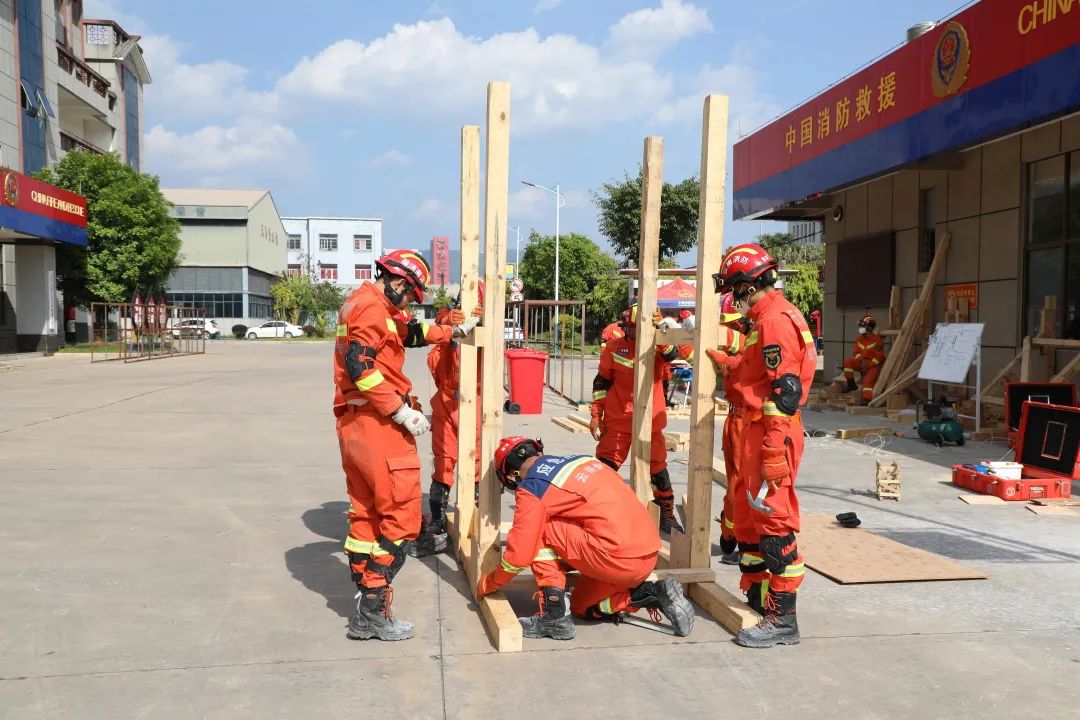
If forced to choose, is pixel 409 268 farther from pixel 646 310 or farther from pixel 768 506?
pixel 768 506

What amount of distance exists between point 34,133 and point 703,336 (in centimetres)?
3798

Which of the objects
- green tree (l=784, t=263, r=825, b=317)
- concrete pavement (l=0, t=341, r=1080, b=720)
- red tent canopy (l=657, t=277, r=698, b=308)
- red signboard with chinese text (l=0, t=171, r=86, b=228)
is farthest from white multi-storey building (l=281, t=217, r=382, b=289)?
concrete pavement (l=0, t=341, r=1080, b=720)

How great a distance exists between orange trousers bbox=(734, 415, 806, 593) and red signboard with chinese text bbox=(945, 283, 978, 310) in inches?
422

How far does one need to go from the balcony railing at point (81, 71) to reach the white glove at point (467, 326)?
130 ft

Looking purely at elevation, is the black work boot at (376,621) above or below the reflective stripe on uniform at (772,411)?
below

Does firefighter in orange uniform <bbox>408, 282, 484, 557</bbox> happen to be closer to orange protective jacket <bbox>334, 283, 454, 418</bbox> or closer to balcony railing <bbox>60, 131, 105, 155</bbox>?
orange protective jacket <bbox>334, 283, 454, 418</bbox>

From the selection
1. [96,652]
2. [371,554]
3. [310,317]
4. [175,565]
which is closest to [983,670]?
[371,554]

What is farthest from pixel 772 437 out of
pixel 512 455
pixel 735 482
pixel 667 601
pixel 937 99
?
pixel 937 99

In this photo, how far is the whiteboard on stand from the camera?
1206cm

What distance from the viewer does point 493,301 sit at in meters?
5.16

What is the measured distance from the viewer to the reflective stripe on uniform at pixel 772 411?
14.3ft

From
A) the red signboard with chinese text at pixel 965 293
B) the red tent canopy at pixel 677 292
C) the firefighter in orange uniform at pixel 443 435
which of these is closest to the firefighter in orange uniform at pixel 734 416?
the firefighter in orange uniform at pixel 443 435

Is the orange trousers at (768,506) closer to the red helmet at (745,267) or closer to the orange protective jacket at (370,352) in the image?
the red helmet at (745,267)

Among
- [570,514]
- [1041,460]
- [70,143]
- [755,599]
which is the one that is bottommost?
[755,599]
